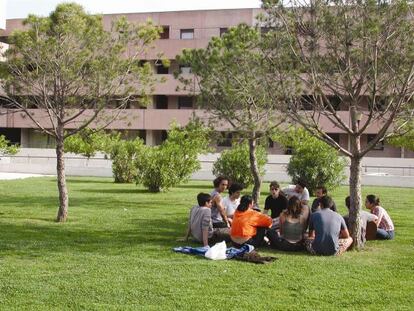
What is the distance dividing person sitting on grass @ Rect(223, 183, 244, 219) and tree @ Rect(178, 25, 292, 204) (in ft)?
4.05

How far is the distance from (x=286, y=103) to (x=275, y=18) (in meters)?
1.55

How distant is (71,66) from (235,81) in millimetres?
3490

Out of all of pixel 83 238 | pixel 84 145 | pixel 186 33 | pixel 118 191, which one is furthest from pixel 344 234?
pixel 186 33

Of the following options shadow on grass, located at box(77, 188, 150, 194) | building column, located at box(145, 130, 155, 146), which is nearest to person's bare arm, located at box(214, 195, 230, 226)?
shadow on grass, located at box(77, 188, 150, 194)

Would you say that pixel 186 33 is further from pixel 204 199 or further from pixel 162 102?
pixel 204 199

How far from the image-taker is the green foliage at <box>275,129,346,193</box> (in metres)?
21.3

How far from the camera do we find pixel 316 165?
2144cm

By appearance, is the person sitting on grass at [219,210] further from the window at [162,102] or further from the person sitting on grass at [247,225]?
the window at [162,102]

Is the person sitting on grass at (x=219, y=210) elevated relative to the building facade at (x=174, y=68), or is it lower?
lower

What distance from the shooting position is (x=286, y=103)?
10555 mm

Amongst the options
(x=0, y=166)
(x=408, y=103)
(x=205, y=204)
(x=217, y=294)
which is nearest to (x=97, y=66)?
(x=205, y=204)

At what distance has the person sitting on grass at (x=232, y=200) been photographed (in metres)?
11.2

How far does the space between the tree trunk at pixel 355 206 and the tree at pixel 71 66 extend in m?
5.17

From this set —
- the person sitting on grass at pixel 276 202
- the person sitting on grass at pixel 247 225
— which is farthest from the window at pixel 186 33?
the person sitting on grass at pixel 247 225
